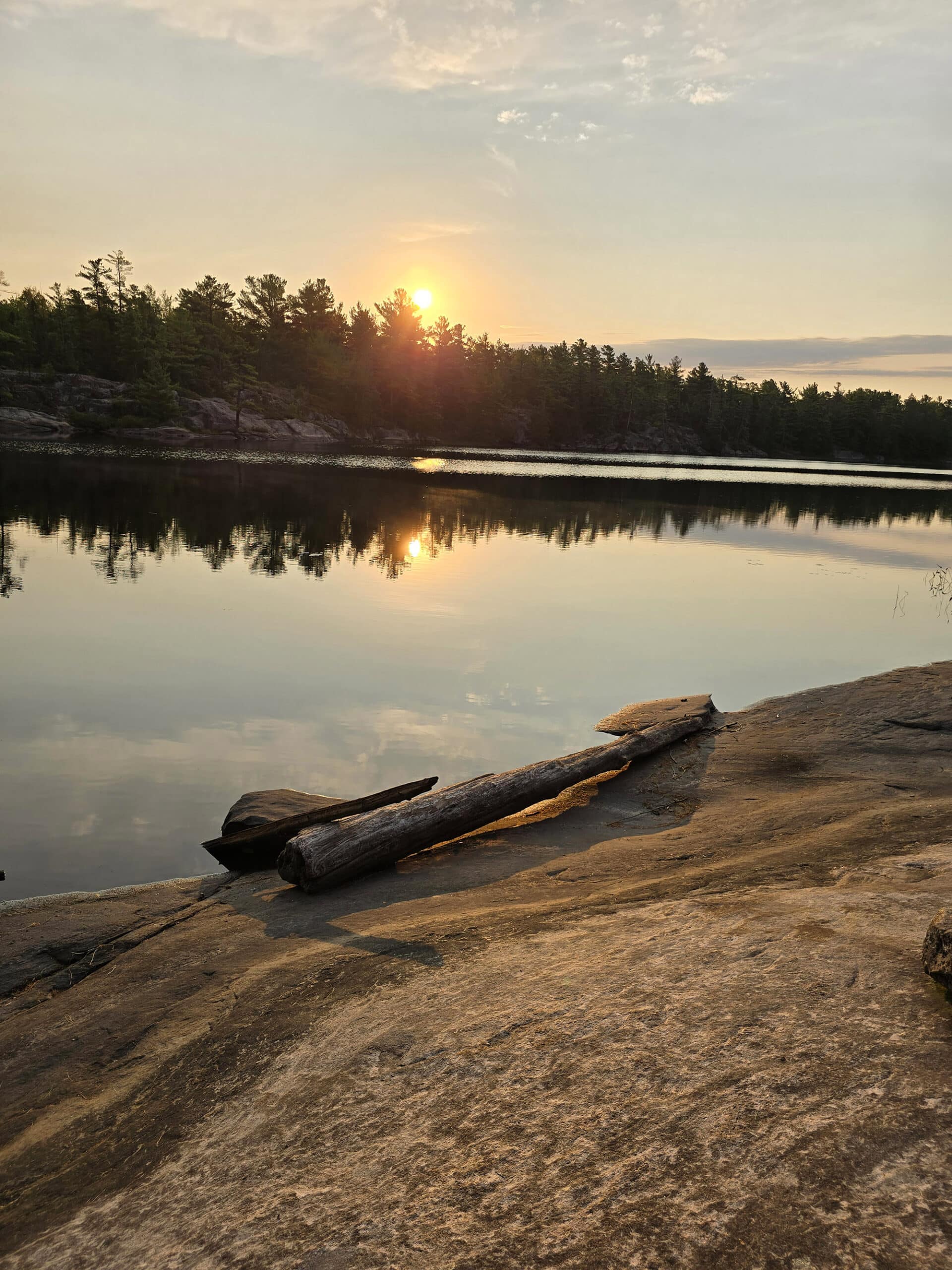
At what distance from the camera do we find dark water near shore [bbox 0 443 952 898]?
381 inches

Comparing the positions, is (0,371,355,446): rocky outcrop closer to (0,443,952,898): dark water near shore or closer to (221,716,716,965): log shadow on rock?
(0,443,952,898): dark water near shore

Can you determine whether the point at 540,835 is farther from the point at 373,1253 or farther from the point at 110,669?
the point at 110,669

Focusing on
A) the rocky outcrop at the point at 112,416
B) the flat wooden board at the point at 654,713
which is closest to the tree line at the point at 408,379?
the rocky outcrop at the point at 112,416

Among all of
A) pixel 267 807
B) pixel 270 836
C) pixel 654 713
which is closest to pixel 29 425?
pixel 654 713

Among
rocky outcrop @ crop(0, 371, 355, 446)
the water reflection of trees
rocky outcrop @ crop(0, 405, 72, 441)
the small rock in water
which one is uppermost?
rocky outcrop @ crop(0, 371, 355, 446)

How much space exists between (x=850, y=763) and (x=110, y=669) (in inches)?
459

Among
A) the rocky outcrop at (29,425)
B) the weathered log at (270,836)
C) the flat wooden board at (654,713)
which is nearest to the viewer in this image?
the weathered log at (270,836)

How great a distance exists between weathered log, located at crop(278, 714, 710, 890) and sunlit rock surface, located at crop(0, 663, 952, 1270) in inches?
12.9

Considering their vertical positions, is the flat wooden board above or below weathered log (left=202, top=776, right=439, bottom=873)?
above

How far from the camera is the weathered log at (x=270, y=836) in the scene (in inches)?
303

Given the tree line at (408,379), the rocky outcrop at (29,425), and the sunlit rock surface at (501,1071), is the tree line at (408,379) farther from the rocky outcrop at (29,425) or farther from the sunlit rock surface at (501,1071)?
the sunlit rock surface at (501,1071)

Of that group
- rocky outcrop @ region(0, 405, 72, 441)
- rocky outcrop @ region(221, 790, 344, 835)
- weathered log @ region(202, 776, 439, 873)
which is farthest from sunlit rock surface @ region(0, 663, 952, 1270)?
rocky outcrop @ region(0, 405, 72, 441)

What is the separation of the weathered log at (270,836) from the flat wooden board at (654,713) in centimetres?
472

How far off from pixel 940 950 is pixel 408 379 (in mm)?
140027
